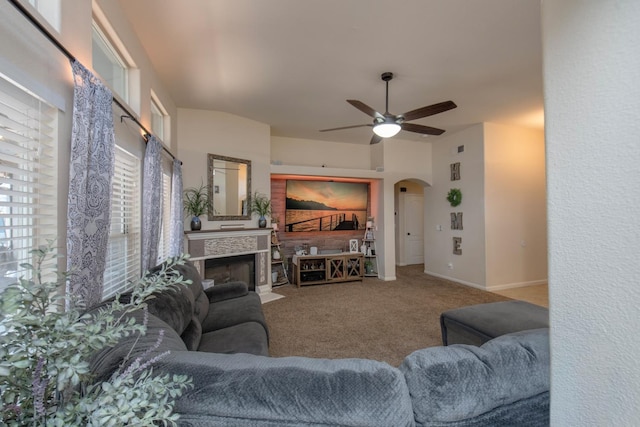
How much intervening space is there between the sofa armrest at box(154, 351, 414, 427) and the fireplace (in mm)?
3638

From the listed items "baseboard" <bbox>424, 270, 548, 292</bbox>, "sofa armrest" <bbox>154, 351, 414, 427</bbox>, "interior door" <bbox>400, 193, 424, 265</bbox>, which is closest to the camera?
"sofa armrest" <bbox>154, 351, 414, 427</bbox>

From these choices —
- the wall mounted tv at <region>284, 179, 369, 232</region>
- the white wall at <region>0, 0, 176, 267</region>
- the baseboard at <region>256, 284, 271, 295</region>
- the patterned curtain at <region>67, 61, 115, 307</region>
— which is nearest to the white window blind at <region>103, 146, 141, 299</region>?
the patterned curtain at <region>67, 61, 115, 307</region>

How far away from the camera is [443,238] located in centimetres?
565

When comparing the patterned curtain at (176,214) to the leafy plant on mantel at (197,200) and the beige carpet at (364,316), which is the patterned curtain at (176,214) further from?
the beige carpet at (364,316)

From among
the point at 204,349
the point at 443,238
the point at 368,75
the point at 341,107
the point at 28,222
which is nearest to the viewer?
the point at 28,222

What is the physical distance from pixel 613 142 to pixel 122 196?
288cm

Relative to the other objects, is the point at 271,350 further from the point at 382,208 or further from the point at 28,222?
the point at 382,208

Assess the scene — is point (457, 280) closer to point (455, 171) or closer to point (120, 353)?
point (455, 171)

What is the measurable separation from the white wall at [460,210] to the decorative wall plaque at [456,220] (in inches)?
3.1

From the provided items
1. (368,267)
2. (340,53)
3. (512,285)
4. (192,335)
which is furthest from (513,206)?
(192,335)

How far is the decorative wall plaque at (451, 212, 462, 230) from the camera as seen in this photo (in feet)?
17.2

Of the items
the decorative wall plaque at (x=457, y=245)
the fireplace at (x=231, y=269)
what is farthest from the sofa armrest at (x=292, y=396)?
the decorative wall plaque at (x=457, y=245)

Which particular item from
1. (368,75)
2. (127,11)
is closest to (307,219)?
(368,75)

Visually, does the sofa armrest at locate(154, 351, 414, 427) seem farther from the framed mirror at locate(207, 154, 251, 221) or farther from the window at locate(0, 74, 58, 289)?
the framed mirror at locate(207, 154, 251, 221)
